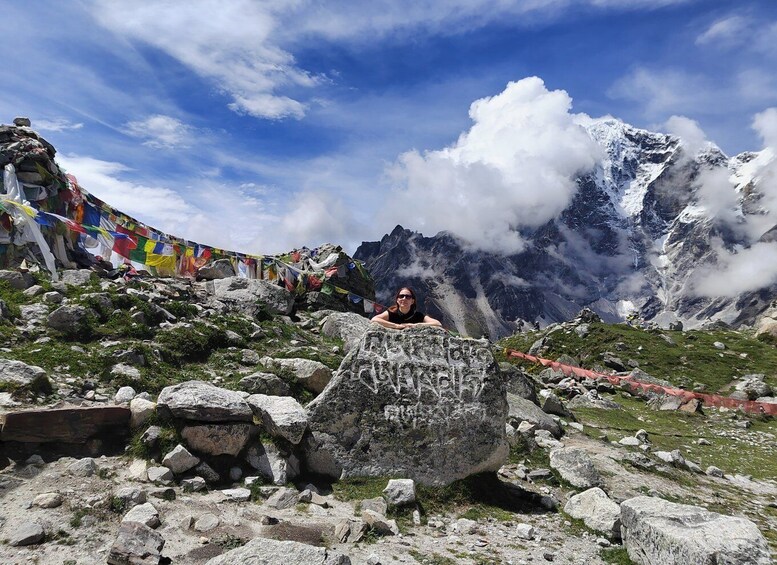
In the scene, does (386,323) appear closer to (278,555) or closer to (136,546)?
(278,555)

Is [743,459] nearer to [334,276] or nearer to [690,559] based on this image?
[690,559]

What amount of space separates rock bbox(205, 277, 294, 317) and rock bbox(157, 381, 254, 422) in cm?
1415

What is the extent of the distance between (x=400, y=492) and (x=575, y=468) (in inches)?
175

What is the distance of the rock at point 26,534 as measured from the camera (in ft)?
19.6

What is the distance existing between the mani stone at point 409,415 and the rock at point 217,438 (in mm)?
1224

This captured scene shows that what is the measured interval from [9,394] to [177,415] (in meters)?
3.15

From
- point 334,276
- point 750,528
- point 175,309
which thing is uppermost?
point 334,276

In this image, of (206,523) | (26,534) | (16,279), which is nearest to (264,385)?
(206,523)

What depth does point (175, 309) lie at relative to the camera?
17844 mm

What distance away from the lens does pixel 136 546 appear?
605cm

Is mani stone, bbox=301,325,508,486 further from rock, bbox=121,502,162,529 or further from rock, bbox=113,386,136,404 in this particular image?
rock, bbox=113,386,136,404

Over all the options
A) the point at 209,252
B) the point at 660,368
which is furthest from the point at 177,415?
the point at 660,368

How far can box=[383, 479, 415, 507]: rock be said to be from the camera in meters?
8.40

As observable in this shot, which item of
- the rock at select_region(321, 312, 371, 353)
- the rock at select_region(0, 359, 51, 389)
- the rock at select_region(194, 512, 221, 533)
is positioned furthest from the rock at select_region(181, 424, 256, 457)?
the rock at select_region(321, 312, 371, 353)
